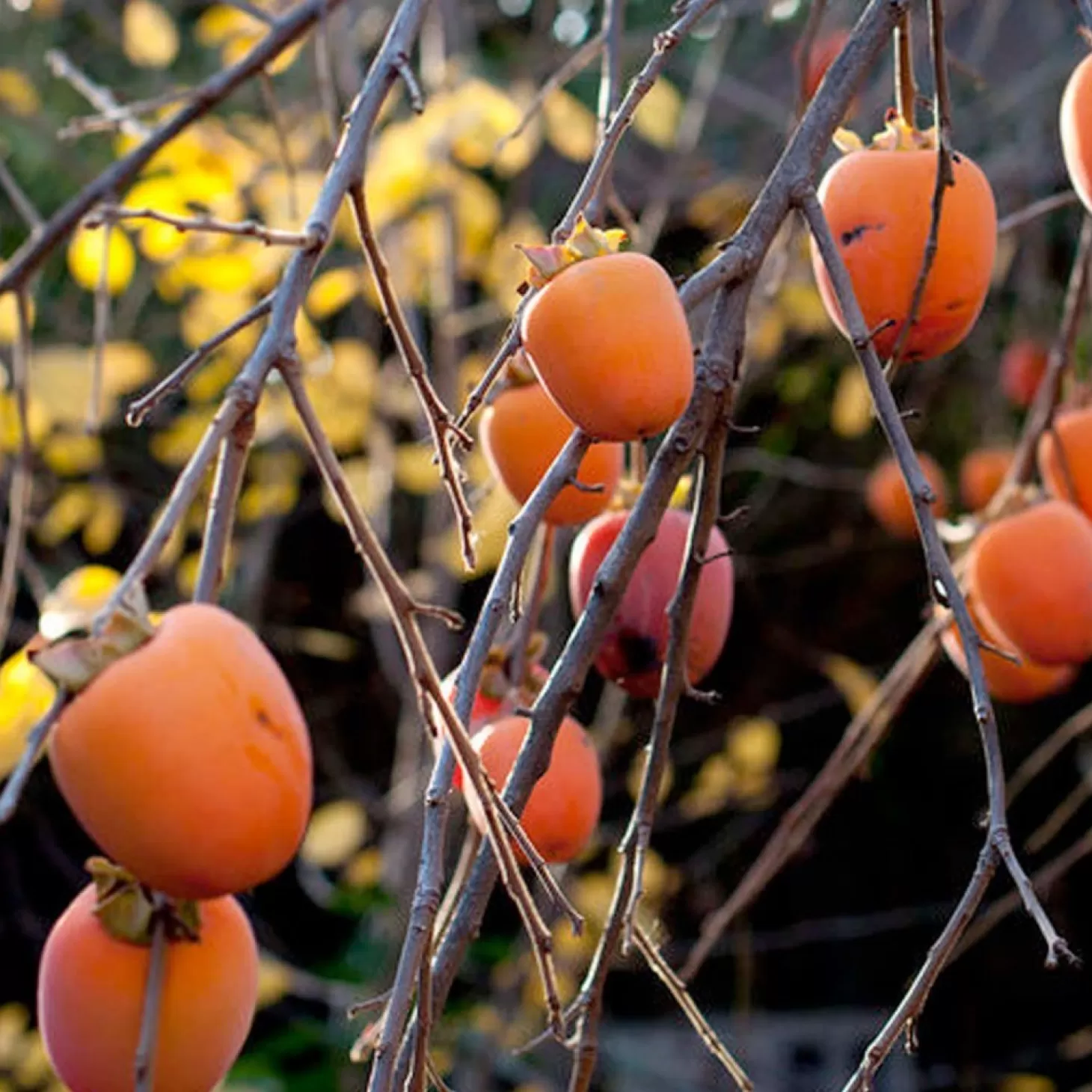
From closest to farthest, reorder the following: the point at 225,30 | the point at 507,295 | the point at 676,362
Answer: the point at 676,362 < the point at 225,30 < the point at 507,295

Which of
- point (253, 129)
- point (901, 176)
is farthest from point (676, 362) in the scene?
point (253, 129)

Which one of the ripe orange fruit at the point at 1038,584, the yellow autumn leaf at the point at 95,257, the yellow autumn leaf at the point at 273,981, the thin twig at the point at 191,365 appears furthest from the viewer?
the yellow autumn leaf at the point at 273,981

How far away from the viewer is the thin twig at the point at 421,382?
2.06ft

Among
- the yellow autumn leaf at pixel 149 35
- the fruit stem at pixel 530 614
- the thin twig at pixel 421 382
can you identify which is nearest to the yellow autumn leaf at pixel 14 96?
the yellow autumn leaf at pixel 149 35

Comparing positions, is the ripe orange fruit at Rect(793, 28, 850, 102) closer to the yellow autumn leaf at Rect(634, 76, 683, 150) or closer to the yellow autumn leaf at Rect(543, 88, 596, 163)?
the yellow autumn leaf at Rect(634, 76, 683, 150)

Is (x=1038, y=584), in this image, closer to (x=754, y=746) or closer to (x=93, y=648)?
(x=93, y=648)

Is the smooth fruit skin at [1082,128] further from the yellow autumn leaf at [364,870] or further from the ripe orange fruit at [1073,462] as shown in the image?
the yellow autumn leaf at [364,870]

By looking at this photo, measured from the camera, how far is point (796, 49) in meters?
1.04

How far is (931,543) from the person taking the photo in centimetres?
66

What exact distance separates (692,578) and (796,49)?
392 mm

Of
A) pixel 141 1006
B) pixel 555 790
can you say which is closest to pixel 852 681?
pixel 555 790

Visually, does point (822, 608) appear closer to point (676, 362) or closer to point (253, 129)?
point (253, 129)

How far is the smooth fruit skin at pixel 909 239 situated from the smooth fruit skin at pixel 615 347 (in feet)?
0.45

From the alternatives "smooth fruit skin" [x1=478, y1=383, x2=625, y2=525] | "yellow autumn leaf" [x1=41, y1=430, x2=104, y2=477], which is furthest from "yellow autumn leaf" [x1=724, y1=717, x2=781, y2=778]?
"smooth fruit skin" [x1=478, y1=383, x2=625, y2=525]
